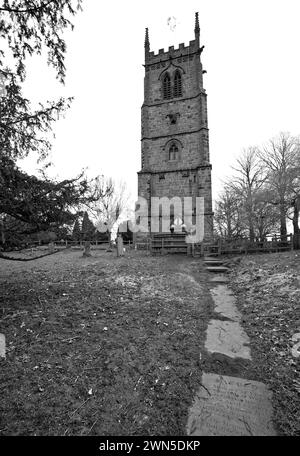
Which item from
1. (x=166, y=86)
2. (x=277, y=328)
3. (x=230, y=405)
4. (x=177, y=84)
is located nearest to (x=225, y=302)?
(x=277, y=328)

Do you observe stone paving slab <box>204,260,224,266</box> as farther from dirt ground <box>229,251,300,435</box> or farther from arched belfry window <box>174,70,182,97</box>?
arched belfry window <box>174,70,182,97</box>

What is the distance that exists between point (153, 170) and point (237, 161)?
11.6 meters

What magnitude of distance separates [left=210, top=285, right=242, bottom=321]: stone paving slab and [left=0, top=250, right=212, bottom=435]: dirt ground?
367 mm

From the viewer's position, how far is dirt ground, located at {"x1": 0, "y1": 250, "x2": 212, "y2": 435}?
239 cm

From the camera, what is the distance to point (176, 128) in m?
21.1

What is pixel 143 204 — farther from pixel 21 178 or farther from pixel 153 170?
pixel 21 178

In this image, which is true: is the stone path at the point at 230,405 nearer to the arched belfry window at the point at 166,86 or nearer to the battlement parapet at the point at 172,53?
the arched belfry window at the point at 166,86

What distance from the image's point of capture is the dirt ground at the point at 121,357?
2.42 m

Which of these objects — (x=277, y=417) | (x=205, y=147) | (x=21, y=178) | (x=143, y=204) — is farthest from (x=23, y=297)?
(x=205, y=147)

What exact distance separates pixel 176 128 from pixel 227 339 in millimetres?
20643

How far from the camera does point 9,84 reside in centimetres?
477

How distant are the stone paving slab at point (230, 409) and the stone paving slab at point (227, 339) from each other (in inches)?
26.3

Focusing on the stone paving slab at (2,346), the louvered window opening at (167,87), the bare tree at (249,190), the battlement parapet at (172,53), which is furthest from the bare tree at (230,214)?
the stone paving slab at (2,346)

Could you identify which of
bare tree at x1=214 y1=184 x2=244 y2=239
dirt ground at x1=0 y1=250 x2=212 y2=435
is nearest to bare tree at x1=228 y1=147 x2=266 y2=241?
bare tree at x1=214 y1=184 x2=244 y2=239
